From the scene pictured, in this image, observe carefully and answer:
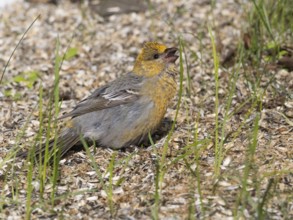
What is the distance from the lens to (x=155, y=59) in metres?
5.85

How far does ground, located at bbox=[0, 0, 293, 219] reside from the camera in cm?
437

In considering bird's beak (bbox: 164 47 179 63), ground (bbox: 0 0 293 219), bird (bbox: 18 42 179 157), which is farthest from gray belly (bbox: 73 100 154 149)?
bird's beak (bbox: 164 47 179 63)

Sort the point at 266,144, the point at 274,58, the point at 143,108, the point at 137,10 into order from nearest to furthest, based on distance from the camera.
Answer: the point at 266,144
the point at 143,108
the point at 274,58
the point at 137,10

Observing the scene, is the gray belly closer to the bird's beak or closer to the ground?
the ground

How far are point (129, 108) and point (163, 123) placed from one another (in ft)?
1.77

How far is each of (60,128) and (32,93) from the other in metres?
0.99

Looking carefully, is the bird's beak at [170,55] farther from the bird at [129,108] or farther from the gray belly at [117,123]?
the gray belly at [117,123]

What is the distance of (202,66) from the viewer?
22.9 feet

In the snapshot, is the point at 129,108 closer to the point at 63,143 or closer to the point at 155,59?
the point at 155,59

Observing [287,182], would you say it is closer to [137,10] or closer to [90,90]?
[90,90]

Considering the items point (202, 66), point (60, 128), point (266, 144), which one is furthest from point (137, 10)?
point (266, 144)

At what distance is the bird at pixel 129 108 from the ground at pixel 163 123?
131mm

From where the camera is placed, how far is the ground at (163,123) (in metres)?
4.37

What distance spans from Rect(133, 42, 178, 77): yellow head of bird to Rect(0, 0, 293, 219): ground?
158 millimetres
